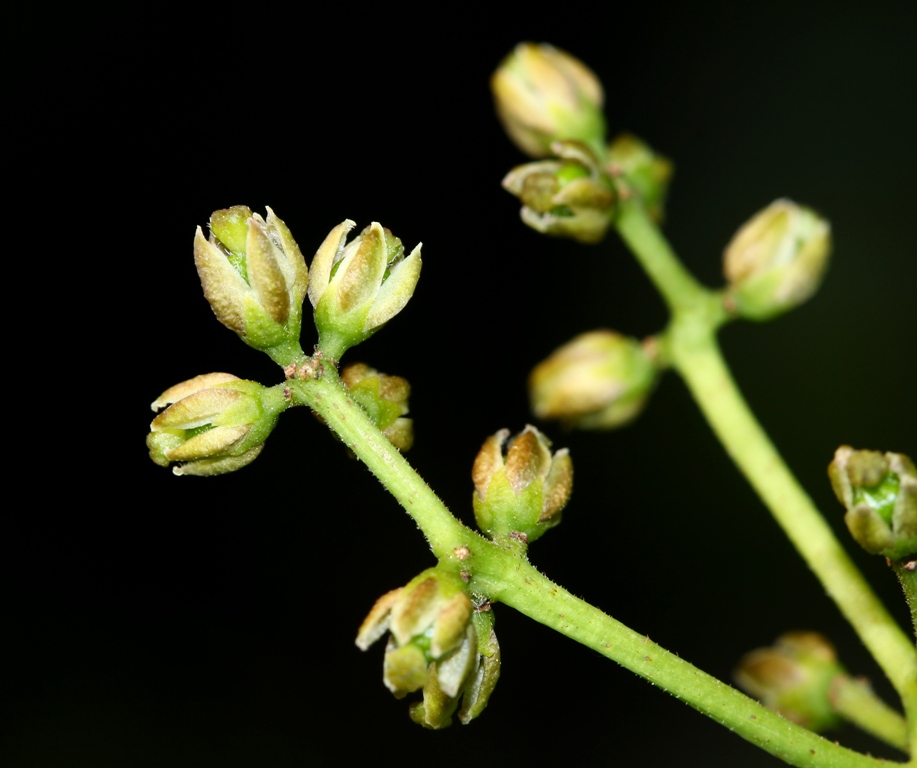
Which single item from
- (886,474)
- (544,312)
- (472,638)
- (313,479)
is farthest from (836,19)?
(472,638)

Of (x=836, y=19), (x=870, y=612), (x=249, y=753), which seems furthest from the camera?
(x=836, y=19)

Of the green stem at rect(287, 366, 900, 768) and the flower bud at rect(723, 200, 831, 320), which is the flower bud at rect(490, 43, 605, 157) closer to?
the flower bud at rect(723, 200, 831, 320)

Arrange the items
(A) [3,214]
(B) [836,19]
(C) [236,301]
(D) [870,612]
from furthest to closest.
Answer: (B) [836,19], (A) [3,214], (D) [870,612], (C) [236,301]

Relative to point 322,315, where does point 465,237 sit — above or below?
below

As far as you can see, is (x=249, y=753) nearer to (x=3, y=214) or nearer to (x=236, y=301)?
(x=3, y=214)

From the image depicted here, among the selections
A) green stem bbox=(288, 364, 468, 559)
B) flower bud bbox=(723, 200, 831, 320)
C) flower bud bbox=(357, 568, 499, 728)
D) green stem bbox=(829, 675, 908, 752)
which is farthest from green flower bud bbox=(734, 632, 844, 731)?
green stem bbox=(288, 364, 468, 559)
